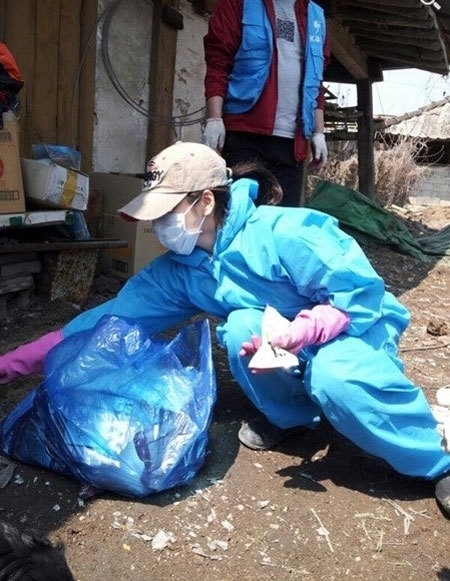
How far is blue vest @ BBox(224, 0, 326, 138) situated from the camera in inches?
121

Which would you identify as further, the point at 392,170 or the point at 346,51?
the point at 392,170

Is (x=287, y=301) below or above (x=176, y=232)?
below

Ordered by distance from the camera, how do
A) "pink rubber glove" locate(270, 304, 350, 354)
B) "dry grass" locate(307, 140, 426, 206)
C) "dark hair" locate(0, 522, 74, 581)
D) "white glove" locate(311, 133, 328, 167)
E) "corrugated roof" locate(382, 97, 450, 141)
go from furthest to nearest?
"corrugated roof" locate(382, 97, 450, 141) → "dry grass" locate(307, 140, 426, 206) → "white glove" locate(311, 133, 328, 167) → "pink rubber glove" locate(270, 304, 350, 354) → "dark hair" locate(0, 522, 74, 581)

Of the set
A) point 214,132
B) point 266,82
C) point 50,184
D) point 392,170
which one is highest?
point 266,82

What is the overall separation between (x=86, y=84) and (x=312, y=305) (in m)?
2.64

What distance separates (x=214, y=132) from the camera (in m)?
3.01

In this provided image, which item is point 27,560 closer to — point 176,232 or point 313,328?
point 313,328

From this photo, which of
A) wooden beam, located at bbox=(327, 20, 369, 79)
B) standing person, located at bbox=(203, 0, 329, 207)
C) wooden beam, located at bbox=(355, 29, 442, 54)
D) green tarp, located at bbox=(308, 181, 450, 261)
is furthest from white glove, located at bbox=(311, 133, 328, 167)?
green tarp, located at bbox=(308, 181, 450, 261)

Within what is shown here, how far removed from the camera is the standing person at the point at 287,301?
199cm

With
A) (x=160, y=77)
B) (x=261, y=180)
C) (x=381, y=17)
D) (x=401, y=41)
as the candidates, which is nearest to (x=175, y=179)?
(x=261, y=180)

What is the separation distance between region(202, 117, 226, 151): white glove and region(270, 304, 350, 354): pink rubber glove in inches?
49.7

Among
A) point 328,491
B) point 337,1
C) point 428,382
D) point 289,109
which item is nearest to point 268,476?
point 328,491

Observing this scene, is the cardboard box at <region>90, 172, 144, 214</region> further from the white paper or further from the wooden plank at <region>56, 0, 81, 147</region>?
the white paper

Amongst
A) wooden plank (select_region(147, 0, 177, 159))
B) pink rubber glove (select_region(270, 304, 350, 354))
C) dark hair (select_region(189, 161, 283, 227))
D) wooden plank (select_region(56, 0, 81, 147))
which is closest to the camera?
pink rubber glove (select_region(270, 304, 350, 354))
